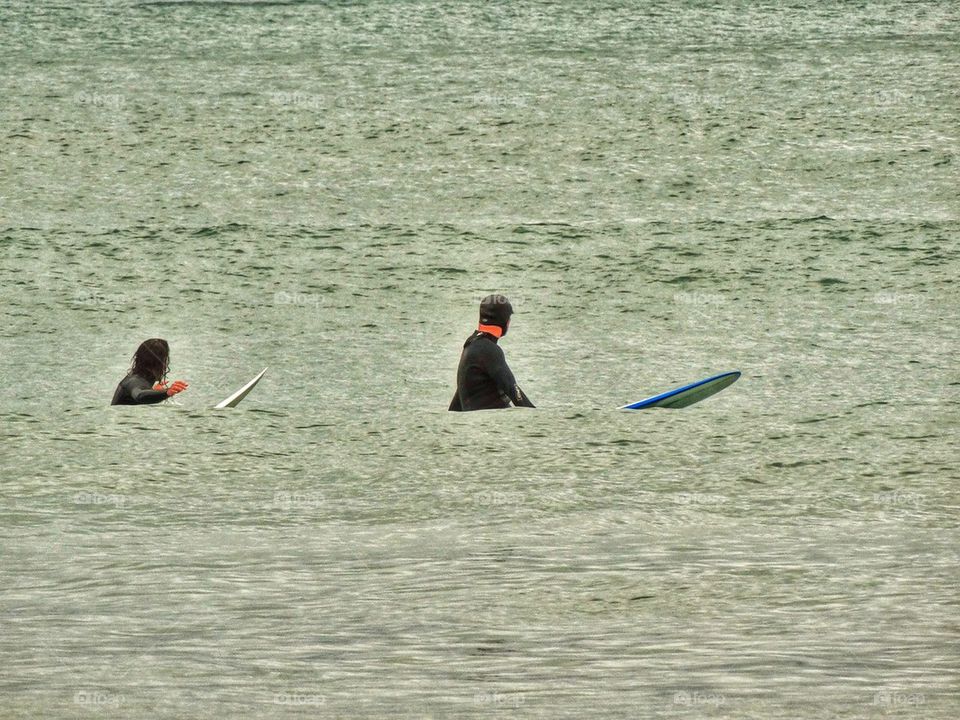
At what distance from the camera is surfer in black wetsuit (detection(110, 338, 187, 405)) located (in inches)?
280

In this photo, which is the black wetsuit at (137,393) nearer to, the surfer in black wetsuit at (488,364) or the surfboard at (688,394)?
the surfer in black wetsuit at (488,364)


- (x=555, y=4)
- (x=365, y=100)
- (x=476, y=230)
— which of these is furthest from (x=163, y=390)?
(x=555, y=4)

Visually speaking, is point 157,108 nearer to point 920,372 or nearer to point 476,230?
point 476,230

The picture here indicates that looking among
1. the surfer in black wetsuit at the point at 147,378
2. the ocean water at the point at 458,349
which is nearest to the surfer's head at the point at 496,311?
the ocean water at the point at 458,349

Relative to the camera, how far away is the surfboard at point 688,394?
7.76 m

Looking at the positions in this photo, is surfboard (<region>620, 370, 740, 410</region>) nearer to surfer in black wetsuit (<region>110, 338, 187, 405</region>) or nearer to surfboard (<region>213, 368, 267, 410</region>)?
surfboard (<region>213, 368, 267, 410</region>)

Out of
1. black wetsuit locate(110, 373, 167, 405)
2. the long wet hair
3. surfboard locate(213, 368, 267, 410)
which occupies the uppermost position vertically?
the long wet hair

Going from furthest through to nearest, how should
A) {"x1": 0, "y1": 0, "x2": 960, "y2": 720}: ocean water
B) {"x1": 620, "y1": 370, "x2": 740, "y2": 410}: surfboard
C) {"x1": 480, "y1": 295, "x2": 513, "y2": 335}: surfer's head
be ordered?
{"x1": 620, "y1": 370, "x2": 740, "y2": 410}: surfboard, {"x1": 480, "y1": 295, "x2": 513, "y2": 335}: surfer's head, {"x1": 0, "y1": 0, "x2": 960, "y2": 720}: ocean water

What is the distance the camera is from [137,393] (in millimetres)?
7188

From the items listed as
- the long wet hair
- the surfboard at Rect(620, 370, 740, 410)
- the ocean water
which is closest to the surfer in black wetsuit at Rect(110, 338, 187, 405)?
the long wet hair

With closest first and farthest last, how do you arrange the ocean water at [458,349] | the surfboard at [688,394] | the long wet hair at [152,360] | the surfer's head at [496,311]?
the ocean water at [458,349] < the surfer's head at [496,311] < the long wet hair at [152,360] < the surfboard at [688,394]

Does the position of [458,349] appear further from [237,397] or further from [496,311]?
[496,311]

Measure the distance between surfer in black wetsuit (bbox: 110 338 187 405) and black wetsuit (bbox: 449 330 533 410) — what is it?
4.32 ft

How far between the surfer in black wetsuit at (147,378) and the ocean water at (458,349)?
0.13 metres
